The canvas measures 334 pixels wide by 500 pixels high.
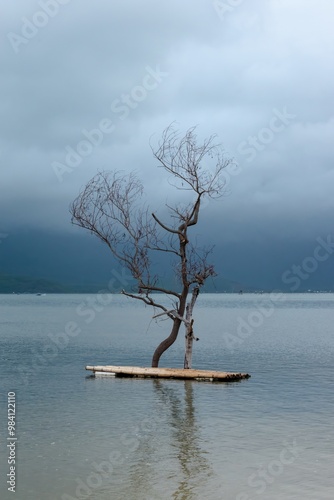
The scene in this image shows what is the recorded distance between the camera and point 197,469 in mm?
16219

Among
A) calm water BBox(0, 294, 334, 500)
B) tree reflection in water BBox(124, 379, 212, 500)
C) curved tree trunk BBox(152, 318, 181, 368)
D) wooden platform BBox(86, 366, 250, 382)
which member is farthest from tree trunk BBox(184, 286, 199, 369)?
tree reflection in water BBox(124, 379, 212, 500)

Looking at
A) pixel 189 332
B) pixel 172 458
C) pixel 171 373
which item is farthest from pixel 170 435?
pixel 189 332

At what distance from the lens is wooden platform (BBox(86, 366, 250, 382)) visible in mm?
30291

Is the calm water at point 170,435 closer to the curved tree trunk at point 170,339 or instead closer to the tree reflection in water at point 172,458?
the tree reflection in water at point 172,458

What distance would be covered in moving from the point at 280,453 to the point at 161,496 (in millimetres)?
4583

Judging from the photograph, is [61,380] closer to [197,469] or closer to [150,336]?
[197,469]

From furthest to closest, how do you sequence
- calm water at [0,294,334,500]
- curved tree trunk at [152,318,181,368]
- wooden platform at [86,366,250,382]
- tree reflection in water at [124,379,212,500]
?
curved tree trunk at [152,318,181,368], wooden platform at [86,366,250,382], calm water at [0,294,334,500], tree reflection in water at [124,379,212,500]

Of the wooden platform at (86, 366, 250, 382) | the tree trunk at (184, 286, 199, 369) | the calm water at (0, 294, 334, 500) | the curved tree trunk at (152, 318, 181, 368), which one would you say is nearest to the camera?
the calm water at (0, 294, 334, 500)

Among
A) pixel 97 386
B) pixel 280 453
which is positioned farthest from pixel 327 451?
pixel 97 386

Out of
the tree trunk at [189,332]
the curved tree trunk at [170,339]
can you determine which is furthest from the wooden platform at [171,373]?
the curved tree trunk at [170,339]

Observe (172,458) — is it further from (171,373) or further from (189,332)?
(189,332)

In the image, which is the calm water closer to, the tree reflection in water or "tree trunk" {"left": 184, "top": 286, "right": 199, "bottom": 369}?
the tree reflection in water

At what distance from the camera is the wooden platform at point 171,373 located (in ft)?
99.4

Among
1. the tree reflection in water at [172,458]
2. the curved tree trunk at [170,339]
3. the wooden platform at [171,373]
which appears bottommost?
the tree reflection in water at [172,458]
